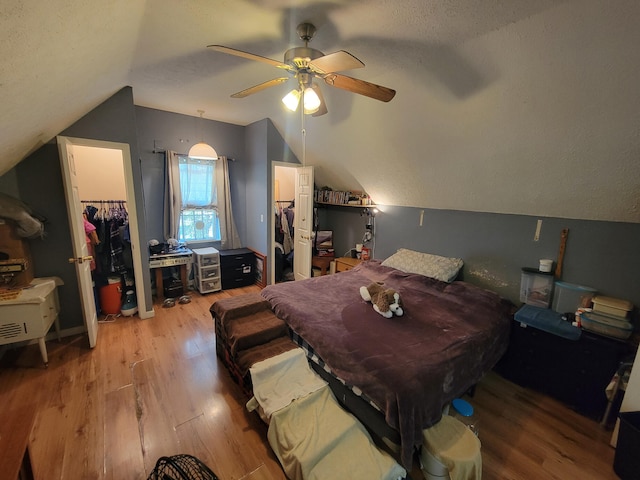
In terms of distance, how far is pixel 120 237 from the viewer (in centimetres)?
350

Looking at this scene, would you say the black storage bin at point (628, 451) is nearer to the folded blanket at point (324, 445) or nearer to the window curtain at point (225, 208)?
the folded blanket at point (324, 445)

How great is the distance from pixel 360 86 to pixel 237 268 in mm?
3418

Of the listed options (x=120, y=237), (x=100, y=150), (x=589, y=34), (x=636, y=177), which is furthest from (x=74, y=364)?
(x=636, y=177)

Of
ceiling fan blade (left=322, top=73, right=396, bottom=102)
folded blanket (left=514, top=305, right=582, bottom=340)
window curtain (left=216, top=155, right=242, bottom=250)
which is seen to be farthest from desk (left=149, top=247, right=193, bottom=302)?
folded blanket (left=514, top=305, right=582, bottom=340)

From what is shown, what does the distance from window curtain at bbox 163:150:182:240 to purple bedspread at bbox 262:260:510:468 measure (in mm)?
2261

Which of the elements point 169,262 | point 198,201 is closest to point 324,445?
point 169,262

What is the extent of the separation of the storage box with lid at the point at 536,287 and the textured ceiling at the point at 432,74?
0.56 m

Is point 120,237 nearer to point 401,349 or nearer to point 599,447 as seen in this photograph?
point 401,349

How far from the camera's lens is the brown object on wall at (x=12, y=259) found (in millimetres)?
2396

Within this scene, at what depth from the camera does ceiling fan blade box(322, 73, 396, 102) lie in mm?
1638

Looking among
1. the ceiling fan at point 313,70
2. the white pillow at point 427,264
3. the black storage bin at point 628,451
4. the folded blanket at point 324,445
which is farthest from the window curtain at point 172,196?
the black storage bin at point 628,451

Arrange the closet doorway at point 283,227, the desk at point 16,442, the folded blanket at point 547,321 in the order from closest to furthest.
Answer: the desk at point 16,442, the folded blanket at point 547,321, the closet doorway at point 283,227

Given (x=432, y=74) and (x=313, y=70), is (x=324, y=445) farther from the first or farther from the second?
(x=432, y=74)

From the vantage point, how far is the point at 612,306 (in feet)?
6.61
